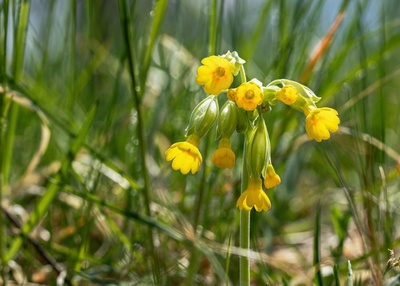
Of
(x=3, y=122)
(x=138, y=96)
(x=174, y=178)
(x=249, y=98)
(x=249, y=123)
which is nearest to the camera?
(x=249, y=98)

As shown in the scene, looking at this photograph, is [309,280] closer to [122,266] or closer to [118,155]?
[122,266]

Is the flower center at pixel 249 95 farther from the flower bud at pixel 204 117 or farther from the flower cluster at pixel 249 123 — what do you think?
the flower bud at pixel 204 117

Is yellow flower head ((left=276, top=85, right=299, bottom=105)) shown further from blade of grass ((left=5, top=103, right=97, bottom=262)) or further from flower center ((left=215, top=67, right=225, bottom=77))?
blade of grass ((left=5, top=103, right=97, bottom=262))

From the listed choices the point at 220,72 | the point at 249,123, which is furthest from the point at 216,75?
the point at 249,123

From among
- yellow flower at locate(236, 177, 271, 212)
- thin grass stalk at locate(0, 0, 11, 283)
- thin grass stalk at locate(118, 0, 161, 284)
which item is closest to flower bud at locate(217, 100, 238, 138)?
yellow flower at locate(236, 177, 271, 212)

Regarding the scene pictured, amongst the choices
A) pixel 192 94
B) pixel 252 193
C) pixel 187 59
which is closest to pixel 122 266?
pixel 252 193

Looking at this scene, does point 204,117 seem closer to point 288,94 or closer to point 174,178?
point 288,94
